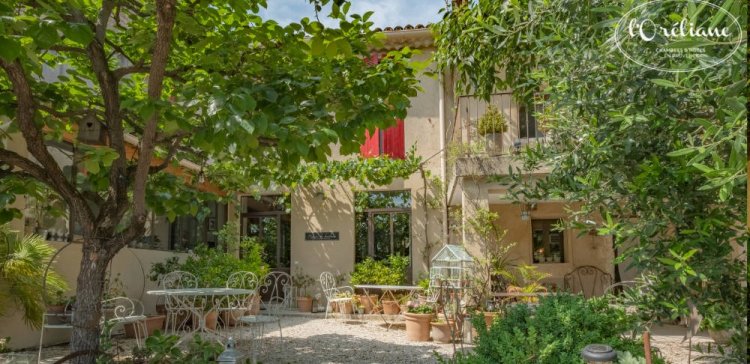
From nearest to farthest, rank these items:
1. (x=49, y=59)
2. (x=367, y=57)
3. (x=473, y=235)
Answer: (x=367, y=57)
(x=49, y=59)
(x=473, y=235)

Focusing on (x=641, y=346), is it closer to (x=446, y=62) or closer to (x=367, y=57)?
(x=446, y=62)

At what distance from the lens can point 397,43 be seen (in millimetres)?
11734

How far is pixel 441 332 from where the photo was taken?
7.40 metres

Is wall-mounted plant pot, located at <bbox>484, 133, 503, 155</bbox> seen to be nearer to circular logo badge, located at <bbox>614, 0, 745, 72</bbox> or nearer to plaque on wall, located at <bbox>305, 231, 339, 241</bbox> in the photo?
plaque on wall, located at <bbox>305, 231, 339, 241</bbox>

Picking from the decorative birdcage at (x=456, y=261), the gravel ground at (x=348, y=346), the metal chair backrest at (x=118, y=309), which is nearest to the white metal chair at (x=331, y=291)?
the gravel ground at (x=348, y=346)

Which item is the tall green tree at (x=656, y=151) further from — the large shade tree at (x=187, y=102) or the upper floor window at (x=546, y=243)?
the upper floor window at (x=546, y=243)

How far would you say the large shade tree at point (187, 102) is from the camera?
9.87ft

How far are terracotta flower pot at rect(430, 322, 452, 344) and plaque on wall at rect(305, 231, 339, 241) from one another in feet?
17.3

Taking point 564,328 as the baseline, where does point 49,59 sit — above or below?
above

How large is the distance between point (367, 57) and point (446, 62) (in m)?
0.58

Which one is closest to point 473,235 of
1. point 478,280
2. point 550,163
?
point 478,280

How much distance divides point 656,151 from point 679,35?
0.63 m

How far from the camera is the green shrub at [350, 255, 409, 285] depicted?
11.5 metres

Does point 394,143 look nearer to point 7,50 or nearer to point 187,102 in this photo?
point 187,102
